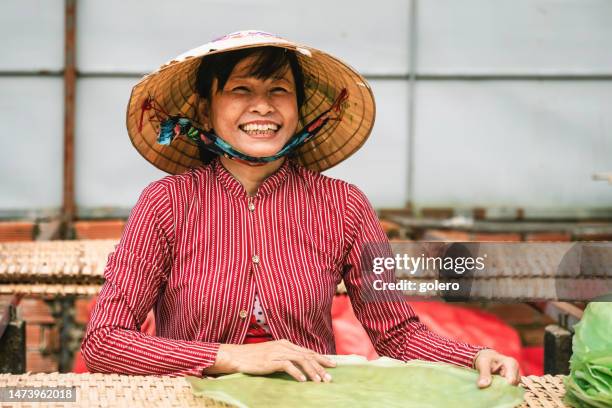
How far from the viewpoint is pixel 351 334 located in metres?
2.65

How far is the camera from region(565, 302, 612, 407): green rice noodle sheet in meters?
1.19

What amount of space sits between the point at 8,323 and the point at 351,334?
3.62ft

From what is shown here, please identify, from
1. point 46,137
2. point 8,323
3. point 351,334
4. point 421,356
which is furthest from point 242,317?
point 46,137

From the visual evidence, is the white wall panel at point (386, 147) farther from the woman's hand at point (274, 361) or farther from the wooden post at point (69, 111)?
the woman's hand at point (274, 361)

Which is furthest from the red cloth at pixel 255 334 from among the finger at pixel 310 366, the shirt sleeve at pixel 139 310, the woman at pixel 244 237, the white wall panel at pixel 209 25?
the white wall panel at pixel 209 25

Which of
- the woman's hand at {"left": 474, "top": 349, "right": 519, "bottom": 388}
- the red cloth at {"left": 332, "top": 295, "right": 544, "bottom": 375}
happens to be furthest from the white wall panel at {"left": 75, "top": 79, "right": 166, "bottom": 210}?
the woman's hand at {"left": 474, "top": 349, "right": 519, "bottom": 388}

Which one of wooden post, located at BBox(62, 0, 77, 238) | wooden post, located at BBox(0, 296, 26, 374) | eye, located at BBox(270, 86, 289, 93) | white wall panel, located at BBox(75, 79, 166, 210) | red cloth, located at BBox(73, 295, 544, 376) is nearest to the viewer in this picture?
eye, located at BBox(270, 86, 289, 93)

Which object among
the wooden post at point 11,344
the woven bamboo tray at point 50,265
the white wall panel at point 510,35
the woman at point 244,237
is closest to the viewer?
the woman at point 244,237

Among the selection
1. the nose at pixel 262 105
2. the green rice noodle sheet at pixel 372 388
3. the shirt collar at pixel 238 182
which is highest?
the nose at pixel 262 105

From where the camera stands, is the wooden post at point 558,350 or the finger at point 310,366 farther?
the wooden post at point 558,350

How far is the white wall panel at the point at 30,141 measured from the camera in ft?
12.9

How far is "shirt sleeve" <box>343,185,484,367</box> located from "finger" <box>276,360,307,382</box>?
13.4 inches

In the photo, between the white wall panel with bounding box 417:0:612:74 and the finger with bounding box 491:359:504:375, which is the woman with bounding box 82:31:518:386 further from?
the white wall panel with bounding box 417:0:612:74

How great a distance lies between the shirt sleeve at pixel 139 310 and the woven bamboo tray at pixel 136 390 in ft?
0.15
